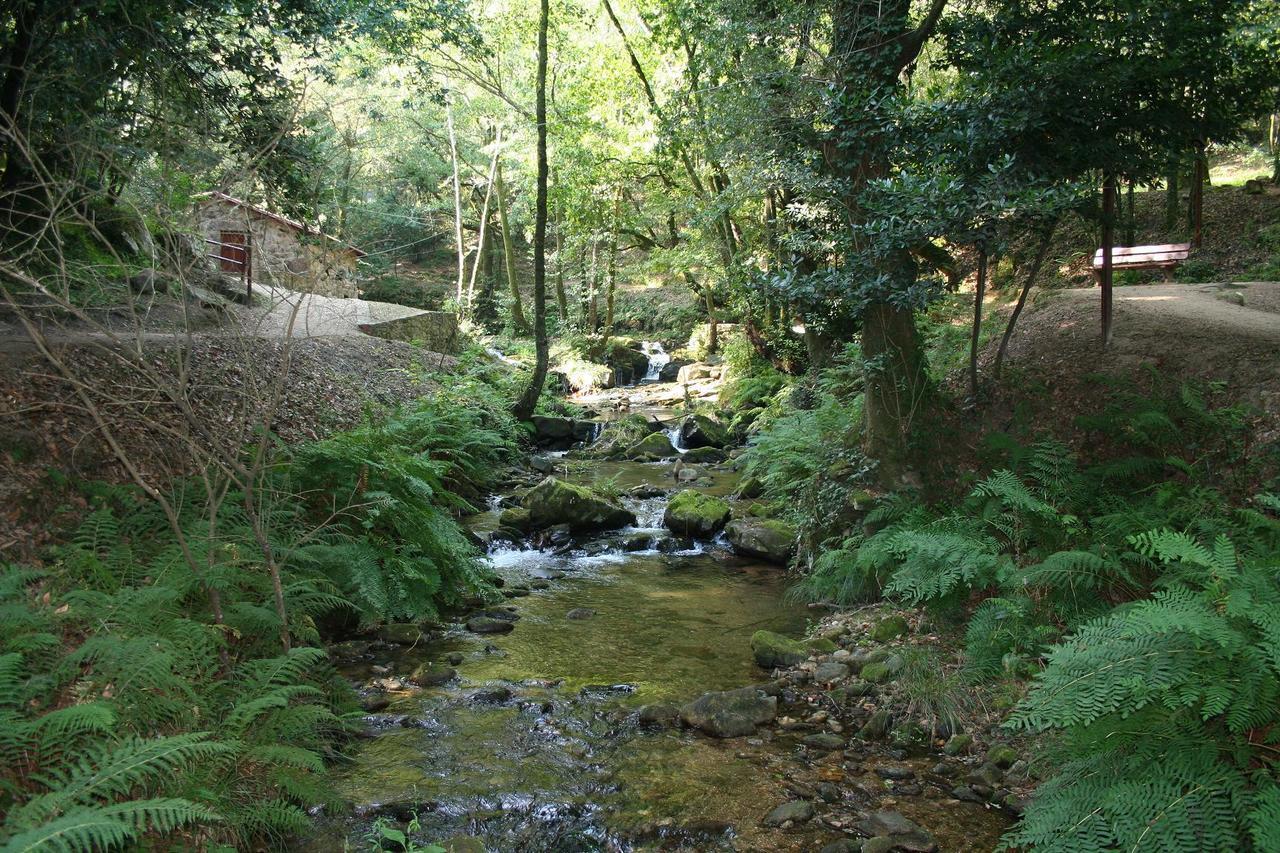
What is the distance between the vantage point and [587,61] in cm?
1853

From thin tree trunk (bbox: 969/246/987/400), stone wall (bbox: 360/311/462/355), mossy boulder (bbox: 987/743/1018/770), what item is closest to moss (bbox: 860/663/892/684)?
mossy boulder (bbox: 987/743/1018/770)

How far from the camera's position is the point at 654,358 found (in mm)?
27141

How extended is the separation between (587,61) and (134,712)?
59.0 feet

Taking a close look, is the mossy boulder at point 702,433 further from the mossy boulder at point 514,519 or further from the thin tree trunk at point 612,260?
the thin tree trunk at point 612,260

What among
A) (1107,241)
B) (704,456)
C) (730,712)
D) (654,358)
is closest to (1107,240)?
(1107,241)

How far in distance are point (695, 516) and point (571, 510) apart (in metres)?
1.72

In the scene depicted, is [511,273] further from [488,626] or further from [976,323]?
[488,626]

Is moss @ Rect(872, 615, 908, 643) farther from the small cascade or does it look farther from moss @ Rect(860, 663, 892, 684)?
the small cascade

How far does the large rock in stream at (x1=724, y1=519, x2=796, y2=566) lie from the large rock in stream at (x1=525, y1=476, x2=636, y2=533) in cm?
186

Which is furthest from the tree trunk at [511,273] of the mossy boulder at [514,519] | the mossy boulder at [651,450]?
the mossy boulder at [514,519]

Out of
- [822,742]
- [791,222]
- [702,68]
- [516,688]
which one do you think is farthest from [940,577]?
[702,68]

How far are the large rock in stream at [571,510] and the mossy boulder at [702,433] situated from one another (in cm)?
535

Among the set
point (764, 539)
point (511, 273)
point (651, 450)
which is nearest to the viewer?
point (764, 539)

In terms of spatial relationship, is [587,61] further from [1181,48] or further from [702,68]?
[1181,48]
